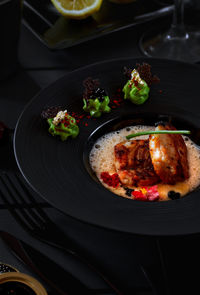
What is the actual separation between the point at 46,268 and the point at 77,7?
1.57 meters

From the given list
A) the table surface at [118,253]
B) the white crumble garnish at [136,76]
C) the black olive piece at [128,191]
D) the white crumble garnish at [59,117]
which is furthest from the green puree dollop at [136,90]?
the table surface at [118,253]

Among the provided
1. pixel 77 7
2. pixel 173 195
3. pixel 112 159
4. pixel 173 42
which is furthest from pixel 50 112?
pixel 173 42

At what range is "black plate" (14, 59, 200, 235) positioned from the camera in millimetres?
1554

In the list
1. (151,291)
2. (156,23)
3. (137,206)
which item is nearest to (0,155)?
(137,206)

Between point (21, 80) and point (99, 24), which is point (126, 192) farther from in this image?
point (99, 24)

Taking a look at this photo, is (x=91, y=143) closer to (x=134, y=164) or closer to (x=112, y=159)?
(x=112, y=159)

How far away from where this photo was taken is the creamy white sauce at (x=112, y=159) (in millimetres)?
1788

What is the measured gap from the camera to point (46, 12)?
280cm

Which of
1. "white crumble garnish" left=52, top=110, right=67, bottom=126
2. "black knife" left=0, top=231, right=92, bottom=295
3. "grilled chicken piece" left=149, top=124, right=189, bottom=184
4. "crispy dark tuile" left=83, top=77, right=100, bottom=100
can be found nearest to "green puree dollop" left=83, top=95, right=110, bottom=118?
"crispy dark tuile" left=83, top=77, right=100, bottom=100

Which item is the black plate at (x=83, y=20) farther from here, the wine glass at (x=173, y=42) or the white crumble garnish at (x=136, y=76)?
the white crumble garnish at (x=136, y=76)

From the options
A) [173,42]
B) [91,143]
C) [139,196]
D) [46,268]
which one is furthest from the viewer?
[173,42]

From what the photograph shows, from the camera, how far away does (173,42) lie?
2756 millimetres

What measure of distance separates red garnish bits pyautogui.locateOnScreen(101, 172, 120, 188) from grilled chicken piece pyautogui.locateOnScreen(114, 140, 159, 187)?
0.06ft

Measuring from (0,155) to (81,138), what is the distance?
41 centimetres
